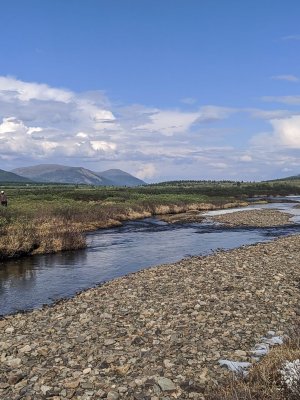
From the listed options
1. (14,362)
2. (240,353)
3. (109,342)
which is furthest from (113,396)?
(240,353)

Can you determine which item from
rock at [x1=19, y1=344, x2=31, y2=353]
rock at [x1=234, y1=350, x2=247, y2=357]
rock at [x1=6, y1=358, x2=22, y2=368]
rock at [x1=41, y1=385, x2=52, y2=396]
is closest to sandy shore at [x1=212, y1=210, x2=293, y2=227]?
rock at [x1=234, y1=350, x2=247, y2=357]

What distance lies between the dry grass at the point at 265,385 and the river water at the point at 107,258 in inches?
456

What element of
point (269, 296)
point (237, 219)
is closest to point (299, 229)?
point (237, 219)

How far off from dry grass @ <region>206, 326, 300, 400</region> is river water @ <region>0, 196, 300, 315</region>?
38.0 ft

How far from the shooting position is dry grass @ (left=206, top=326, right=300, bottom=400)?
7.29m

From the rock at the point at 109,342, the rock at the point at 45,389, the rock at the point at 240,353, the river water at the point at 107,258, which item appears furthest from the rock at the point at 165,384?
the river water at the point at 107,258

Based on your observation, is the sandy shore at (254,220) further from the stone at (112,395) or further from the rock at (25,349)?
the stone at (112,395)

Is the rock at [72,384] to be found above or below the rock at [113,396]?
below

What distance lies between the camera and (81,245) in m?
34.2

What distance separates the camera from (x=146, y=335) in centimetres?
1232

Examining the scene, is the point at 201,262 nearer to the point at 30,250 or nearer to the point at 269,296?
the point at 269,296

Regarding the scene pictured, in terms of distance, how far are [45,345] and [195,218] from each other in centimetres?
5005

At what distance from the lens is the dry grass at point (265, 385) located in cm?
729

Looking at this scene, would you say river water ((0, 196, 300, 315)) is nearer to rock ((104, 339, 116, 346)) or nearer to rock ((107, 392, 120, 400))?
rock ((104, 339, 116, 346))
